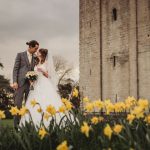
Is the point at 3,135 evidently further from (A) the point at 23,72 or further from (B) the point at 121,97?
(B) the point at 121,97

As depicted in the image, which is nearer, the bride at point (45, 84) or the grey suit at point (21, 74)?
the bride at point (45, 84)

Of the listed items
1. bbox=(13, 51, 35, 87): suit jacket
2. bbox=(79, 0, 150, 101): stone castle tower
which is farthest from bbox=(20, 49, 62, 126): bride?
bbox=(79, 0, 150, 101): stone castle tower

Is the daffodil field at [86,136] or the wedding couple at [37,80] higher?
the wedding couple at [37,80]

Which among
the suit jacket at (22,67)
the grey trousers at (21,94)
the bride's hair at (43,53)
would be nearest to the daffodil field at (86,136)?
the bride's hair at (43,53)

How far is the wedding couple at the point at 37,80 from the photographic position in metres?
9.15

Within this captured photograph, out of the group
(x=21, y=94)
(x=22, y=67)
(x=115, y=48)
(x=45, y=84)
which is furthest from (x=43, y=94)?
(x=115, y=48)

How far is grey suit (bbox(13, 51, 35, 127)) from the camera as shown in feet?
32.1

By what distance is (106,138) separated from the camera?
15.5 ft

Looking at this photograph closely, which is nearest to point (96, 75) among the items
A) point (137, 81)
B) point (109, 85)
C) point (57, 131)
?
point (109, 85)

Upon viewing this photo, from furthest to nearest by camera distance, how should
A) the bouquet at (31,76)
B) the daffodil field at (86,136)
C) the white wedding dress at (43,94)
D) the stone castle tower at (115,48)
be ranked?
1. the stone castle tower at (115,48)
2. the bouquet at (31,76)
3. the white wedding dress at (43,94)
4. the daffodil field at (86,136)

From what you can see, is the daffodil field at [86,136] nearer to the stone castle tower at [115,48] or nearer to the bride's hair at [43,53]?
the bride's hair at [43,53]

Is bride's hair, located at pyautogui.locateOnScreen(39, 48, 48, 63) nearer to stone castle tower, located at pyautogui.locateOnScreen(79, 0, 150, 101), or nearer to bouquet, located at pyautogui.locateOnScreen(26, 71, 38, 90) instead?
bouquet, located at pyautogui.locateOnScreen(26, 71, 38, 90)

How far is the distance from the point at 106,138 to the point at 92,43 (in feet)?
94.4

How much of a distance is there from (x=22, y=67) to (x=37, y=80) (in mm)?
620
